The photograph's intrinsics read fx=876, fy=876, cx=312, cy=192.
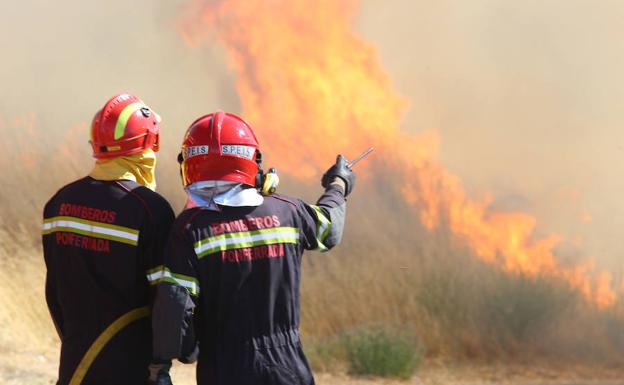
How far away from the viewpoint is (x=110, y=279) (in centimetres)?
410

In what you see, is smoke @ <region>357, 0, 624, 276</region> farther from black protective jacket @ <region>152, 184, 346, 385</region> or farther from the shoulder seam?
the shoulder seam

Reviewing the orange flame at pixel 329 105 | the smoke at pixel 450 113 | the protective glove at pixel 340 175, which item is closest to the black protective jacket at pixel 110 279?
the protective glove at pixel 340 175

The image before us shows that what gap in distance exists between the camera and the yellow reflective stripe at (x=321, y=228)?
419 cm

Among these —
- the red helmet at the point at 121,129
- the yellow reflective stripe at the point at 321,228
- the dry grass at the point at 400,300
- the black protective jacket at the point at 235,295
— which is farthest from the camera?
the dry grass at the point at 400,300

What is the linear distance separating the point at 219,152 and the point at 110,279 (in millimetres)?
785

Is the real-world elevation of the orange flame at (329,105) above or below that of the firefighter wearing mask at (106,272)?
above

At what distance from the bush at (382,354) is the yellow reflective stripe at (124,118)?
656 cm

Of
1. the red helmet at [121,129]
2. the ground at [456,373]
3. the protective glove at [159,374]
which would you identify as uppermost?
the red helmet at [121,129]

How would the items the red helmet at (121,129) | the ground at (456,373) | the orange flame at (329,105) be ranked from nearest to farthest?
the red helmet at (121,129), the ground at (456,373), the orange flame at (329,105)

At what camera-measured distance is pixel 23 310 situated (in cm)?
1129

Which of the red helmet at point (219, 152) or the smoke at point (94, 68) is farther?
the smoke at point (94, 68)

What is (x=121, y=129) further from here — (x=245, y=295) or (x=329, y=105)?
(x=329, y=105)

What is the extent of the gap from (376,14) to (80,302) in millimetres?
10368

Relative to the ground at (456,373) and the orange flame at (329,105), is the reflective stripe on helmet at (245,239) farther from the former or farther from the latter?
the orange flame at (329,105)
